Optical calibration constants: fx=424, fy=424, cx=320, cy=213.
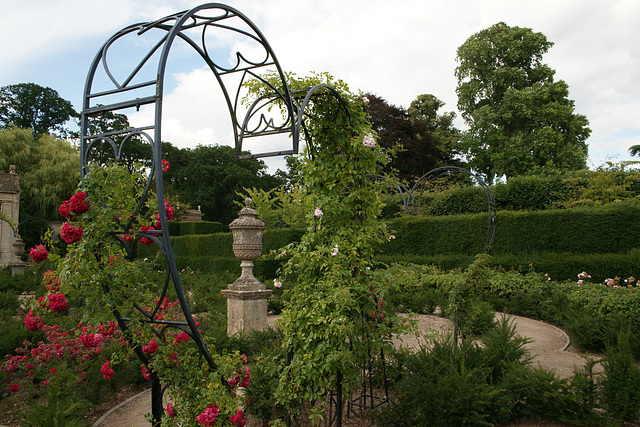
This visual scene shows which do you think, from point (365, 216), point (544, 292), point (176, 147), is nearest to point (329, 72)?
point (365, 216)

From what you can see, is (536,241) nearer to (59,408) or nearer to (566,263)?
(566,263)

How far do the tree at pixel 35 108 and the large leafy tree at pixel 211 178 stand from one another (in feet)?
25.5

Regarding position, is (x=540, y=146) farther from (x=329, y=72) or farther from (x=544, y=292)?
(x=329, y=72)

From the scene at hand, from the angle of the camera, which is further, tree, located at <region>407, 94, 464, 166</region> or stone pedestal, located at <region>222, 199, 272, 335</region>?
tree, located at <region>407, 94, 464, 166</region>

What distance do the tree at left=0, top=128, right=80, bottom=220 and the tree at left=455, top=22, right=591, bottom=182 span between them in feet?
69.5

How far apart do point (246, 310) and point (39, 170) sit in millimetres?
22289

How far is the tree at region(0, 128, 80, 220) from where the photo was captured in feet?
73.6

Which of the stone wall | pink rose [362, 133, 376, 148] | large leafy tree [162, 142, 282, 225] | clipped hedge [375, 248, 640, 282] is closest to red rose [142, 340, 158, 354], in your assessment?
pink rose [362, 133, 376, 148]

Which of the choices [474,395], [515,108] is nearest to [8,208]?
[474,395]

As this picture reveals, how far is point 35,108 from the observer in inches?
1222

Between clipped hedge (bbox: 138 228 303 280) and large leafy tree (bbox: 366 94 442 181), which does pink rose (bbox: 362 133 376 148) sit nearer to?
clipped hedge (bbox: 138 228 303 280)

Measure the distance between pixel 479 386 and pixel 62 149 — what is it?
27643 millimetres

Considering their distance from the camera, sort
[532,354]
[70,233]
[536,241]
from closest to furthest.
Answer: [70,233] < [532,354] < [536,241]

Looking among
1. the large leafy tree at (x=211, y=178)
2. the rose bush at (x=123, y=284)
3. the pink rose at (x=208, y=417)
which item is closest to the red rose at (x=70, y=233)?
the rose bush at (x=123, y=284)
